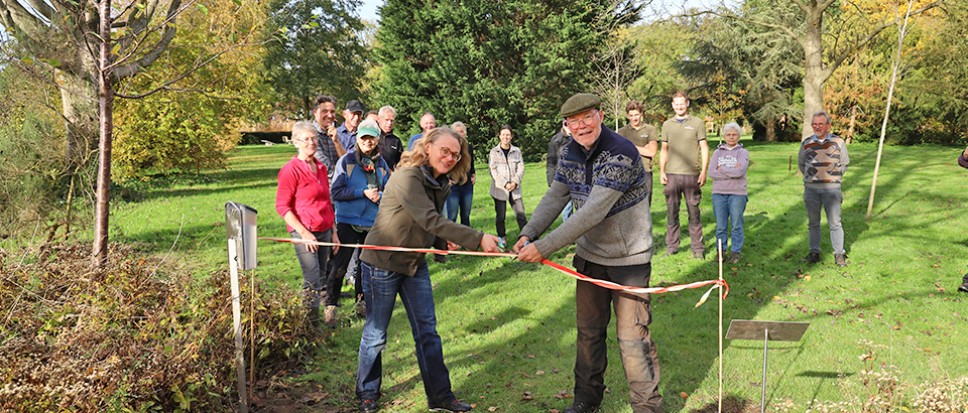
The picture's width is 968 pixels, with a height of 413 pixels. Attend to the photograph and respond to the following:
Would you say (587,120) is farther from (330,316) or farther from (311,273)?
(330,316)

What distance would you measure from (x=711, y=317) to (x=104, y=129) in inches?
230

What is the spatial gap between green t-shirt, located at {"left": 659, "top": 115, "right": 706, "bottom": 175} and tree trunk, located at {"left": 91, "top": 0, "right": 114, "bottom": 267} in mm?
6411

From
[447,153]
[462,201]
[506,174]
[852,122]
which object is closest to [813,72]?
[506,174]

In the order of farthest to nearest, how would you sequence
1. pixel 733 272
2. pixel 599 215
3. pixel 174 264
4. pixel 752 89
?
pixel 752 89 < pixel 733 272 < pixel 174 264 < pixel 599 215

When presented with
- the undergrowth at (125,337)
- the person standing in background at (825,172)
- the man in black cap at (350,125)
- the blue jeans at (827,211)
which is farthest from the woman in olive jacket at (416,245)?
the blue jeans at (827,211)

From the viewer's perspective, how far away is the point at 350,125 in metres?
7.85

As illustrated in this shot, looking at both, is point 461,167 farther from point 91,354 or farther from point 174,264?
point 174,264

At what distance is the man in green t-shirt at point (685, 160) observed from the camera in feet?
27.6

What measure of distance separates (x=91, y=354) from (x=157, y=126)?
1739cm

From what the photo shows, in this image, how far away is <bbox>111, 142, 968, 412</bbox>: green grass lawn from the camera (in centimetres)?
489

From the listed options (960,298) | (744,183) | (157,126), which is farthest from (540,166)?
(960,298)

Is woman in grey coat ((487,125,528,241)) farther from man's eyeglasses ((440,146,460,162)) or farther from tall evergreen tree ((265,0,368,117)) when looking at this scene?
tall evergreen tree ((265,0,368,117))

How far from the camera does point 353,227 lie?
641cm

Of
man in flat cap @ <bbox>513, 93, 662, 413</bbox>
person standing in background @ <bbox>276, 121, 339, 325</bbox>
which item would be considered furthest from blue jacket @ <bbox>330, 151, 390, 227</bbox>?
man in flat cap @ <bbox>513, 93, 662, 413</bbox>
